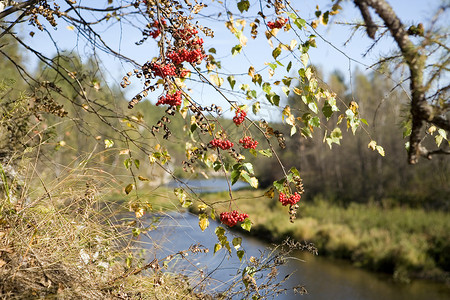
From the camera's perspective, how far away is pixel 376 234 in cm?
1135

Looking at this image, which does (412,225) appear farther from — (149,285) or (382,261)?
(149,285)

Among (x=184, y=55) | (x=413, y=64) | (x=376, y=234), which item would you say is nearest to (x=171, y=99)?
(x=184, y=55)

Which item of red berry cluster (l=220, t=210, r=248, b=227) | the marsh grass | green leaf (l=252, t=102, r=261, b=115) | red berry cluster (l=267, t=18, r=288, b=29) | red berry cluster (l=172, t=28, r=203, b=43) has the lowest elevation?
the marsh grass

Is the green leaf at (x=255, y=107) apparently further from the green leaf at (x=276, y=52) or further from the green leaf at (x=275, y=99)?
the green leaf at (x=276, y=52)

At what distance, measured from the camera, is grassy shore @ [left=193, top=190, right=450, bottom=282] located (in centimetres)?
968

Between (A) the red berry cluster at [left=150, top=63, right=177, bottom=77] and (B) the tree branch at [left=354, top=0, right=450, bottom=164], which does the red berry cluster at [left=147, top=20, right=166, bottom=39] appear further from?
(B) the tree branch at [left=354, top=0, right=450, bottom=164]

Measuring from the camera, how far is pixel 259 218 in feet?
48.2

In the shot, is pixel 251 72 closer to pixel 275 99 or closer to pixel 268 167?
pixel 275 99

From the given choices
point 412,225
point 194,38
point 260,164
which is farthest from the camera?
point 260,164

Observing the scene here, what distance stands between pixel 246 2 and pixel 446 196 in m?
13.6

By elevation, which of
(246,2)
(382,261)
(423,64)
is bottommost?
A: (382,261)

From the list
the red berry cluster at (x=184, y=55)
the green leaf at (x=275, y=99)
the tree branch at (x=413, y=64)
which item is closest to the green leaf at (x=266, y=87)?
the green leaf at (x=275, y=99)

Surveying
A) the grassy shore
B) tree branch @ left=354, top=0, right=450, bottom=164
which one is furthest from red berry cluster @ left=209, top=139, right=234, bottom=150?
the grassy shore

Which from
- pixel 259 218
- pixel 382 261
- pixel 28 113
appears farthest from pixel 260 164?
pixel 28 113
